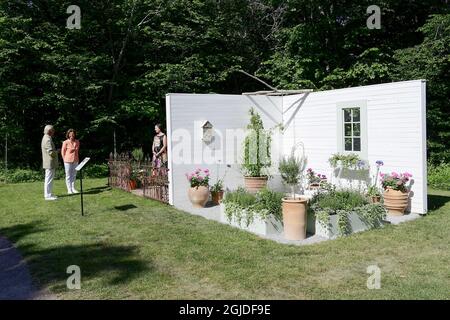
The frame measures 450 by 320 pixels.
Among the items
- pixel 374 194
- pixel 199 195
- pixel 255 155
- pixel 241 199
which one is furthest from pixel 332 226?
pixel 255 155

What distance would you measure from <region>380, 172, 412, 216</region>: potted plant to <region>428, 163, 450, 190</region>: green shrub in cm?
509

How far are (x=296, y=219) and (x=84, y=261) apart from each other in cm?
317

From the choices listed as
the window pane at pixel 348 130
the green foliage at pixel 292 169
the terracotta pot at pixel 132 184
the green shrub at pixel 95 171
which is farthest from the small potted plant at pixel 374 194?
the green shrub at pixel 95 171

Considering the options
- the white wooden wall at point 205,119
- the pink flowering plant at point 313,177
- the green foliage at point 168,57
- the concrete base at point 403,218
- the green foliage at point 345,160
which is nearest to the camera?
the concrete base at point 403,218

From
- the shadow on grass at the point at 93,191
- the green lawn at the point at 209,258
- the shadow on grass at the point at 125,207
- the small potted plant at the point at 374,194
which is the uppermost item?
the small potted plant at the point at 374,194

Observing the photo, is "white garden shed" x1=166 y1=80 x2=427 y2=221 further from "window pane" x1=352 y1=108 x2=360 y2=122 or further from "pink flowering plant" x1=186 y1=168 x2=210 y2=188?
"pink flowering plant" x1=186 y1=168 x2=210 y2=188

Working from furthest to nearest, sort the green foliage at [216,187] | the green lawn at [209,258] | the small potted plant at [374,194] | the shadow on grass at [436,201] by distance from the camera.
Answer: the green foliage at [216,187]
the shadow on grass at [436,201]
the small potted plant at [374,194]
the green lawn at [209,258]

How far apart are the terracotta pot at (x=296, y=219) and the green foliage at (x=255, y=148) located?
3943mm

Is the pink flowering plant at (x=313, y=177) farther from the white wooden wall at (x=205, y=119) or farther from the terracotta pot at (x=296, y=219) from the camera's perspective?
the terracotta pot at (x=296, y=219)

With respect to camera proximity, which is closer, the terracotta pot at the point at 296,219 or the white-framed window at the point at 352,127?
the terracotta pot at the point at 296,219

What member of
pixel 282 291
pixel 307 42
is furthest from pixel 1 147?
pixel 282 291

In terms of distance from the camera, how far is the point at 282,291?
177 inches

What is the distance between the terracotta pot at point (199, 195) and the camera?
9234 mm

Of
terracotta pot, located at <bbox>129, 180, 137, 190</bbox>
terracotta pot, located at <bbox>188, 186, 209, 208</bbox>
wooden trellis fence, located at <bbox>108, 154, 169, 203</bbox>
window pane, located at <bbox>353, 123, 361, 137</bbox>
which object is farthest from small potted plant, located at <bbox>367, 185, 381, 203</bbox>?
terracotta pot, located at <bbox>129, 180, 137, 190</bbox>
